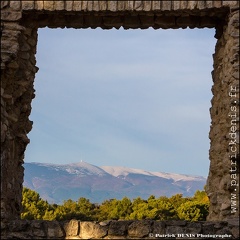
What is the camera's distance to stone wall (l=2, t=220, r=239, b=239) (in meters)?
5.99

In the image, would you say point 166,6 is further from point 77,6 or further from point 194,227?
point 194,227

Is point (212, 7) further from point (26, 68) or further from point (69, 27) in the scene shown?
point (26, 68)

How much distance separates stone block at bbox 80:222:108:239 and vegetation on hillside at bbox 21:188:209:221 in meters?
13.0

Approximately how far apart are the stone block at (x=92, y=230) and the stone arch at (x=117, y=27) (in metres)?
0.91

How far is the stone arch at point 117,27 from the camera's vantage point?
248 inches

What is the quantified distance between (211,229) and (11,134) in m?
2.65

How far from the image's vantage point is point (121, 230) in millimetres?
6082

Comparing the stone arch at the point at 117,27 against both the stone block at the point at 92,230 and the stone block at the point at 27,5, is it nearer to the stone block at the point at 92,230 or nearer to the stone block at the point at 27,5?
the stone block at the point at 27,5

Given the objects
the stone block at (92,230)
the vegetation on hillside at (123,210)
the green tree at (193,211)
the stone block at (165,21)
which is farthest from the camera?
the vegetation on hillside at (123,210)

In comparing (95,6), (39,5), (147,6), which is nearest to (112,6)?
(95,6)

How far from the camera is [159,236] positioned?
600 centimetres

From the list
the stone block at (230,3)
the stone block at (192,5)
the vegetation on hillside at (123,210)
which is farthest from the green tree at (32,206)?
the stone block at (230,3)

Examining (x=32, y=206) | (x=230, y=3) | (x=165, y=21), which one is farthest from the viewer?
(x=32, y=206)

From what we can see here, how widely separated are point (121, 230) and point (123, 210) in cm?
1593
